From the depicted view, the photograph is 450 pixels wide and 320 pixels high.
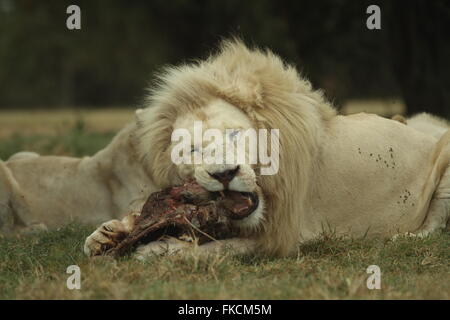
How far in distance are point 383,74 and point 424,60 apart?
6.36 m

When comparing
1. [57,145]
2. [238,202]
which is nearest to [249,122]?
[238,202]

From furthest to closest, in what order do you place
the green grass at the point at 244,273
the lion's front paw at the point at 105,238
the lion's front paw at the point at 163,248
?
the lion's front paw at the point at 105,238 → the lion's front paw at the point at 163,248 → the green grass at the point at 244,273

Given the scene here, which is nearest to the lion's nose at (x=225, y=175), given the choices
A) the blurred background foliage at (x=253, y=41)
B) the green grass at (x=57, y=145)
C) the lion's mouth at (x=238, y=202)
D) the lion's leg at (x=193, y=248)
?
the lion's mouth at (x=238, y=202)

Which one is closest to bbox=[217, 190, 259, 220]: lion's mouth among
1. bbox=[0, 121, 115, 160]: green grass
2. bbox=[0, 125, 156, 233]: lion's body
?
bbox=[0, 125, 156, 233]: lion's body

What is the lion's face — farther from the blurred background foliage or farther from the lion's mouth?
the blurred background foliage

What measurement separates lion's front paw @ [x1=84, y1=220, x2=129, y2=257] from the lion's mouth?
2.13 ft

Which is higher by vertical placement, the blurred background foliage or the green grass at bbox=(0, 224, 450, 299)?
the blurred background foliage

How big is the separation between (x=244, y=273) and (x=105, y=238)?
89 centimetres

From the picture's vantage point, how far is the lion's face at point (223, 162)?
4.10 meters

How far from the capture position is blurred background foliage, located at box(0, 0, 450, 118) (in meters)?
9.97

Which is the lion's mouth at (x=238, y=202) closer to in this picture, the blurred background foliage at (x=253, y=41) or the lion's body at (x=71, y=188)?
the blurred background foliage at (x=253, y=41)

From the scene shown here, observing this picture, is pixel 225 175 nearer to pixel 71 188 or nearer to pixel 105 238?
pixel 105 238

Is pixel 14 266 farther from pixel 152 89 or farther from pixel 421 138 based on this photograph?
pixel 421 138
